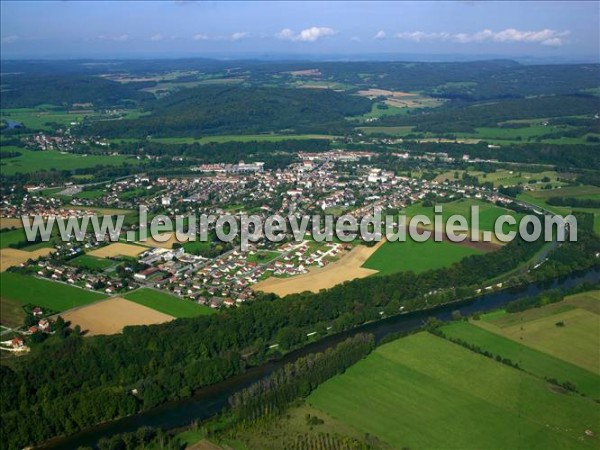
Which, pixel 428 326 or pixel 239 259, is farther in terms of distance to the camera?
pixel 239 259

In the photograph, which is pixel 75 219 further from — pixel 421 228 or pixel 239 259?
pixel 421 228

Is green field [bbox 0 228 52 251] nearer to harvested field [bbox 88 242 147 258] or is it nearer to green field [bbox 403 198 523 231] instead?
harvested field [bbox 88 242 147 258]

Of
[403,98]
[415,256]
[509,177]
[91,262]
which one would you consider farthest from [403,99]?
[91,262]

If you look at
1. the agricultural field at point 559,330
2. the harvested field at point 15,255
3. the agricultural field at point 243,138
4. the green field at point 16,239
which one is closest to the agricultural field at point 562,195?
the agricultural field at point 559,330

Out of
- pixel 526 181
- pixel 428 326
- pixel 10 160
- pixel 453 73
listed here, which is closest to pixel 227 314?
pixel 428 326

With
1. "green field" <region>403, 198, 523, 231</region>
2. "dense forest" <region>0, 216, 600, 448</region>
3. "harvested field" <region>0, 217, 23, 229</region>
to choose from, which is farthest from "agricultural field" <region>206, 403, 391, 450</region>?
"harvested field" <region>0, 217, 23, 229</region>

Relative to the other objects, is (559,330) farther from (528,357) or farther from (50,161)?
(50,161)
